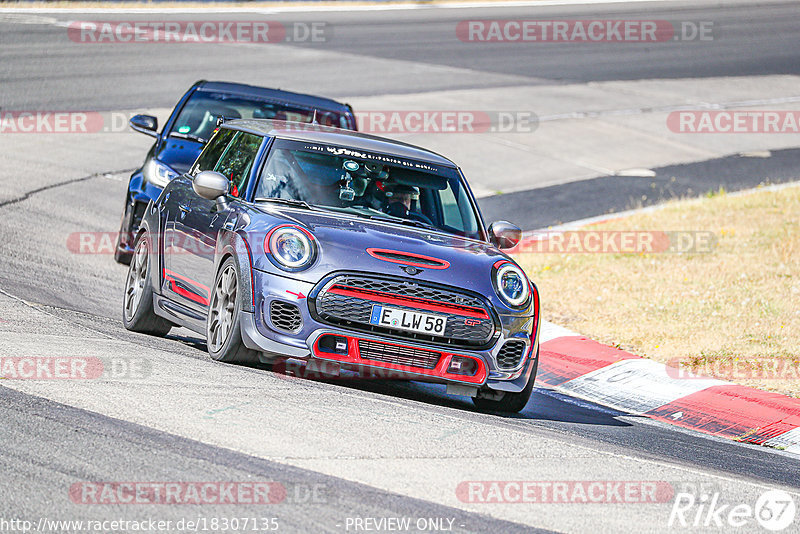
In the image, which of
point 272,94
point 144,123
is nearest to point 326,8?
point 272,94

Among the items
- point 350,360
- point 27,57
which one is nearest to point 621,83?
point 27,57

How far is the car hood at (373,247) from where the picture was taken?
7262 millimetres

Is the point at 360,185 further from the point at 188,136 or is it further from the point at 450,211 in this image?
the point at 188,136

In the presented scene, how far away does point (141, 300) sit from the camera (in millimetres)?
9055

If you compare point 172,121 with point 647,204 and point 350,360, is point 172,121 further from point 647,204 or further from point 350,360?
point 647,204

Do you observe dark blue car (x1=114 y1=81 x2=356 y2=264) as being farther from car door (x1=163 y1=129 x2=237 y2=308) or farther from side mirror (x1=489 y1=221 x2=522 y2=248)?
side mirror (x1=489 y1=221 x2=522 y2=248)

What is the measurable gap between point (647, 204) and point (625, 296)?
586 centimetres

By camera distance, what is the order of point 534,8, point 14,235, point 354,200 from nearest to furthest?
1. point 354,200
2. point 14,235
3. point 534,8

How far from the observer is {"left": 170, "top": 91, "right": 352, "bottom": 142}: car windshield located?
12.4 metres

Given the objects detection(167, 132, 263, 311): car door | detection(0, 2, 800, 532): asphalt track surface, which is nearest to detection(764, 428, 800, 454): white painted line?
detection(0, 2, 800, 532): asphalt track surface

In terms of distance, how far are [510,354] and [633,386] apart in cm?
230

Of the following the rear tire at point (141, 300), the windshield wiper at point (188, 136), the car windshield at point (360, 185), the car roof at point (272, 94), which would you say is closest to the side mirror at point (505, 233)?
the car windshield at point (360, 185)

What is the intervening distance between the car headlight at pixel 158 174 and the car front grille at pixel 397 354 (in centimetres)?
495

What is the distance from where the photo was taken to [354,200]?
8234 millimetres
